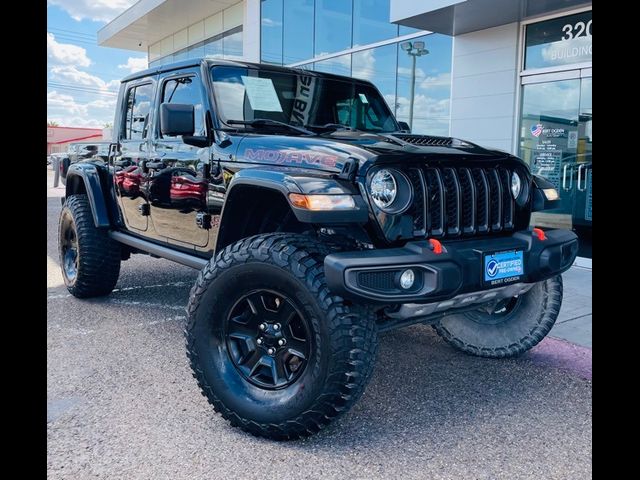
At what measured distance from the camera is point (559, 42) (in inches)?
302

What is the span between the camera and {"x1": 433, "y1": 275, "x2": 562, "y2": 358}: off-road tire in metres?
3.81

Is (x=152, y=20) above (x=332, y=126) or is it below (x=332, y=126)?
above

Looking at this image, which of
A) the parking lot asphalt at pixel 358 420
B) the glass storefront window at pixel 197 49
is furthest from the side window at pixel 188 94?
the glass storefront window at pixel 197 49

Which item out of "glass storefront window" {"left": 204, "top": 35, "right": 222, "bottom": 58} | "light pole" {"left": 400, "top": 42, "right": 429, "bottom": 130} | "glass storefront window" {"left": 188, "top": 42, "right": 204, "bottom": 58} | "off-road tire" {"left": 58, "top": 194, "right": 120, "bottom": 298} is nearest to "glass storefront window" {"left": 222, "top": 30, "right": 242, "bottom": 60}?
"glass storefront window" {"left": 204, "top": 35, "right": 222, "bottom": 58}

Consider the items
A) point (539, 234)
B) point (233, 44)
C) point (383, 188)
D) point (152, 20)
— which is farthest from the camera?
point (152, 20)

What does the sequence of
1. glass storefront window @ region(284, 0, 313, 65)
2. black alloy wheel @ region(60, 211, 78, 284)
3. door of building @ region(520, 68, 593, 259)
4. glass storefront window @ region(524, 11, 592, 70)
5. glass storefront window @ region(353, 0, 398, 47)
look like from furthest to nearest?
glass storefront window @ region(284, 0, 313, 65)
glass storefront window @ region(353, 0, 398, 47)
door of building @ region(520, 68, 593, 259)
glass storefront window @ region(524, 11, 592, 70)
black alloy wheel @ region(60, 211, 78, 284)

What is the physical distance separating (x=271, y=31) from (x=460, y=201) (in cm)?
1227

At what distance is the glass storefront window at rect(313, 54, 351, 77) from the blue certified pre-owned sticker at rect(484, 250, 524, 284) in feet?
28.7

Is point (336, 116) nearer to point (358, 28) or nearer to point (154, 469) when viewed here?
point (154, 469)

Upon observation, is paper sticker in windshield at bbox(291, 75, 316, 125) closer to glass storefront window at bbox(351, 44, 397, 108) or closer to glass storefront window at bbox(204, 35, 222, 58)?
glass storefront window at bbox(351, 44, 397, 108)

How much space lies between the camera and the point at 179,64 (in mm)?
4258

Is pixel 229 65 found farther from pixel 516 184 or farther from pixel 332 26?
pixel 332 26

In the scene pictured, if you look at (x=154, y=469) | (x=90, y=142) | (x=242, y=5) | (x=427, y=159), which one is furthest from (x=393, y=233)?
(x=242, y=5)

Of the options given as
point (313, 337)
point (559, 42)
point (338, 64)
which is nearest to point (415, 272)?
point (313, 337)
